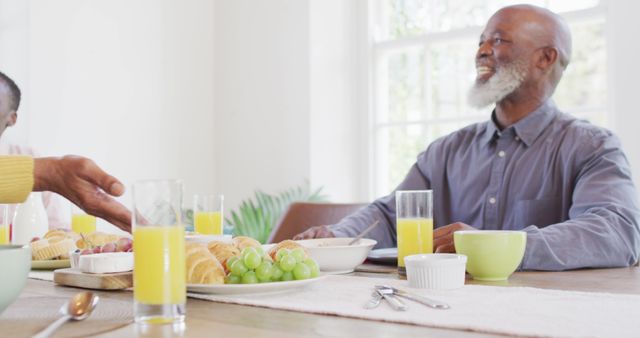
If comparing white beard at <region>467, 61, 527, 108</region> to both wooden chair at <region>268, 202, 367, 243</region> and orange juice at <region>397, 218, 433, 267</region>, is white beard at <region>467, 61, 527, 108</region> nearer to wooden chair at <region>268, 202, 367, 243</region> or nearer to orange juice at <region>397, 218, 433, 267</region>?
wooden chair at <region>268, 202, 367, 243</region>

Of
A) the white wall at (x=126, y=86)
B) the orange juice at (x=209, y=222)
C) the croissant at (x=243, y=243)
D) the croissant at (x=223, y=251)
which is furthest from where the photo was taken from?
the white wall at (x=126, y=86)

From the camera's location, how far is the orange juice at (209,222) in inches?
75.5

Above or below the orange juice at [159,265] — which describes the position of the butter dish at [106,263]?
below

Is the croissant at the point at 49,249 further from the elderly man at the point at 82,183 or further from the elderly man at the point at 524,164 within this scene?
the elderly man at the point at 524,164

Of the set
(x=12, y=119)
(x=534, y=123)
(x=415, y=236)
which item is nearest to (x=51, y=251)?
(x=415, y=236)

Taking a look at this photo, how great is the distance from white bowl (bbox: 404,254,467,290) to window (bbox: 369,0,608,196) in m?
2.67

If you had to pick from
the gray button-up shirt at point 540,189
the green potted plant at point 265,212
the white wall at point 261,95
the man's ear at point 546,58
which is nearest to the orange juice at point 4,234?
the gray button-up shirt at point 540,189

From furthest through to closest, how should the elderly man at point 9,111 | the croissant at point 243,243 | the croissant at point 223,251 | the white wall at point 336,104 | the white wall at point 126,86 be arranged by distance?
1. the white wall at point 336,104
2. the white wall at point 126,86
3. the elderly man at point 9,111
4. the croissant at point 243,243
5. the croissant at point 223,251

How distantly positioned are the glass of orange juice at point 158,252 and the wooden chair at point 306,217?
149cm

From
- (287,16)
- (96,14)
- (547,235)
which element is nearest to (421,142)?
(287,16)

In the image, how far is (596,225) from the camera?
5.14 feet

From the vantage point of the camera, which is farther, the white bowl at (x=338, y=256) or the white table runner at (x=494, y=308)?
the white bowl at (x=338, y=256)

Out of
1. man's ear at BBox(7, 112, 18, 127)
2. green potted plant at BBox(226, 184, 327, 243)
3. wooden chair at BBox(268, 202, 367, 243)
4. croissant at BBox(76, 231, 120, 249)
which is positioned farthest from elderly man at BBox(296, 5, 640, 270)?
man's ear at BBox(7, 112, 18, 127)

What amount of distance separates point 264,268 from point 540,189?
119 cm
